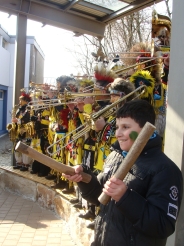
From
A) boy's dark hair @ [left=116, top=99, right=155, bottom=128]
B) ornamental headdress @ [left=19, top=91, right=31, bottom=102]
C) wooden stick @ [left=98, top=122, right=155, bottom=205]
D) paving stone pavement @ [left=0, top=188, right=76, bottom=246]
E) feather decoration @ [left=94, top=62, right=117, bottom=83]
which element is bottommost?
paving stone pavement @ [left=0, top=188, right=76, bottom=246]

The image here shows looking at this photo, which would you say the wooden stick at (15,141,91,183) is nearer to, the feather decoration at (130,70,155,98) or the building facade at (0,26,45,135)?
the feather decoration at (130,70,155,98)

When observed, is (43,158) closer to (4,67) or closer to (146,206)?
(146,206)

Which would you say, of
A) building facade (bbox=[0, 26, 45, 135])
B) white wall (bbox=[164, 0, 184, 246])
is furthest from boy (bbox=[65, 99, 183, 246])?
building facade (bbox=[0, 26, 45, 135])

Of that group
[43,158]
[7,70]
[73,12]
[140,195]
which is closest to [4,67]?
[7,70]

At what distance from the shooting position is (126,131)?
1772 millimetres

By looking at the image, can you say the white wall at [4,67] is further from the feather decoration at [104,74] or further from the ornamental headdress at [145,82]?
the ornamental headdress at [145,82]

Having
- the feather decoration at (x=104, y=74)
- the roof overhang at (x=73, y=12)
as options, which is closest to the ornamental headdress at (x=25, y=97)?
the roof overhang at (x=73, y=12)

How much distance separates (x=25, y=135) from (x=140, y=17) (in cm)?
838

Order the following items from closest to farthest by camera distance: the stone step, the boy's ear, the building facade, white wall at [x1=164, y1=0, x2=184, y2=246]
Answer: the boy's ear < white wall at [x1=164, y1=0, x2=184, y2=246] < the stone step < the building facade

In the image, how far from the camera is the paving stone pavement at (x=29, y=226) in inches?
173

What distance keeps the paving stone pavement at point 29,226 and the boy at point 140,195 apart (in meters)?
2.78

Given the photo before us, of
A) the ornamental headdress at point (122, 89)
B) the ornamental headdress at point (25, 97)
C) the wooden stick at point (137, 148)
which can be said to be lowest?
the wooden stick at point (137, 148)

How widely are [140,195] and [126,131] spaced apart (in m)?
0.36

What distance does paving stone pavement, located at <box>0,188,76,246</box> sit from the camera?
14.4 ft
